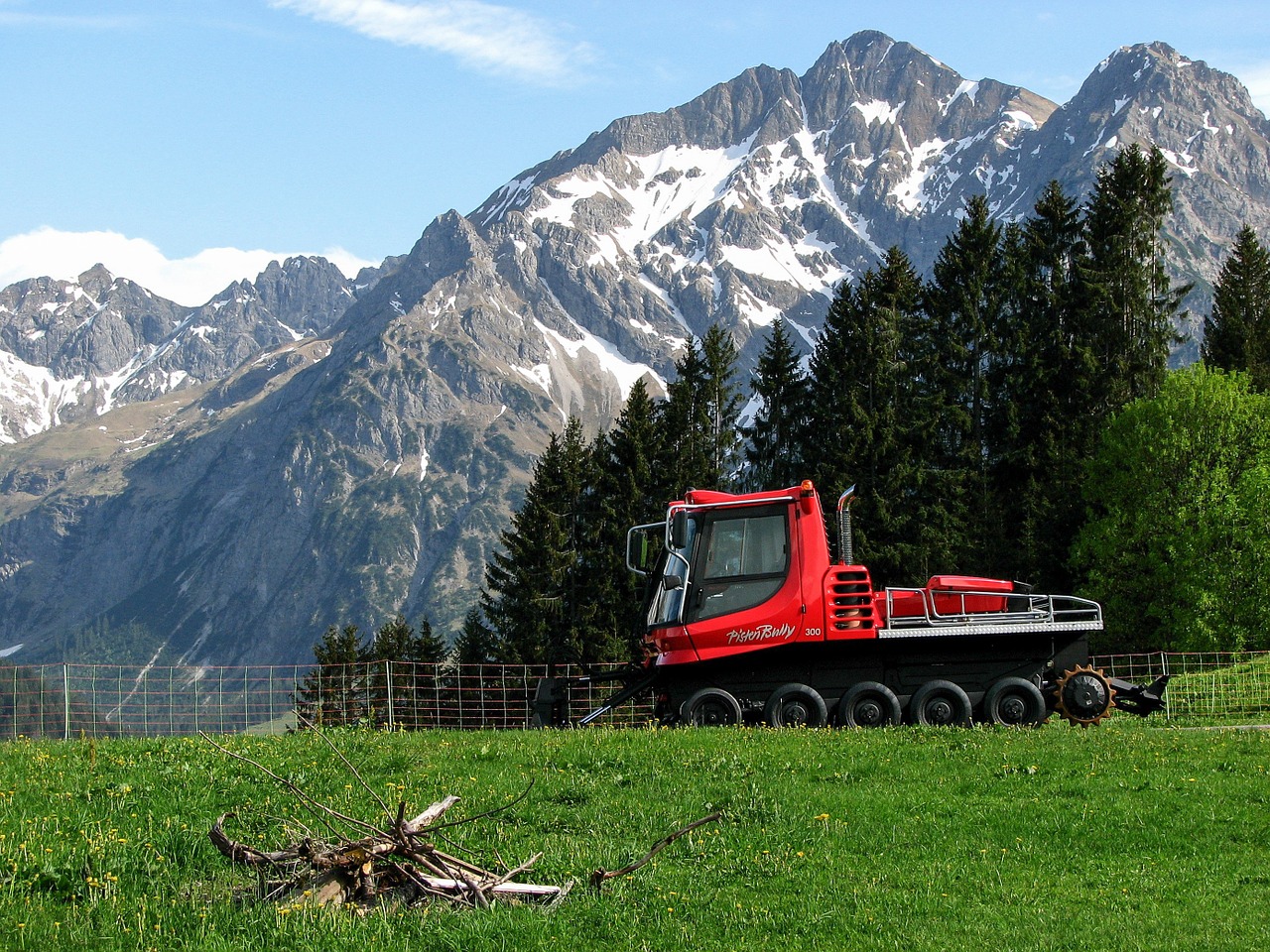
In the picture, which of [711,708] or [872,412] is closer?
[711,708]

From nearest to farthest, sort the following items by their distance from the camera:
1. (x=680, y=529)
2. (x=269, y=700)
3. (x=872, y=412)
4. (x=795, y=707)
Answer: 1. (x=795, y=707)
2. (x=680, y=529)
3. (x=269, y=700)
4. (x=872, y=412)

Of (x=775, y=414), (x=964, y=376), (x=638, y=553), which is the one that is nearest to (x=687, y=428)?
(x=775, y=414)

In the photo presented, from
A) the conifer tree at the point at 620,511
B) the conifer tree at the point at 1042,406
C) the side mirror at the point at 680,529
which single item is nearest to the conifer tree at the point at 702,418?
the conifer tree at the point at 620,511

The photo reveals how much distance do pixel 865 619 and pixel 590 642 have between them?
1258 inches

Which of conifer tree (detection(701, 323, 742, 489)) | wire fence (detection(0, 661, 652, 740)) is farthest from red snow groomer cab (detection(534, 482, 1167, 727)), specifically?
conifer tree (detection(701, 323, 742, 489))

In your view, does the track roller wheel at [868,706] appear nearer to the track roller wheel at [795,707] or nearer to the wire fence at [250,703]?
the track roller wheel at [795,707]

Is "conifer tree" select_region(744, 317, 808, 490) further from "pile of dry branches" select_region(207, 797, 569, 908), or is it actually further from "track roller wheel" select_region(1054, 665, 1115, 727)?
"pile of dry branches" select_region(207, 797, 569, 908)

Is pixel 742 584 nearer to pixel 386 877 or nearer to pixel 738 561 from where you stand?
pixel 738 561

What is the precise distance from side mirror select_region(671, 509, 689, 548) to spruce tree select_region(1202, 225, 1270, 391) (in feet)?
149

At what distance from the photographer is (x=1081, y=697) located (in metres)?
21.5

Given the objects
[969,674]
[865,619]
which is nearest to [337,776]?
[865,619]

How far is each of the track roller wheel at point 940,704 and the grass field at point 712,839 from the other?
12.3 feet

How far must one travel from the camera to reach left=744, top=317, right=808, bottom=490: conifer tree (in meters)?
55.7

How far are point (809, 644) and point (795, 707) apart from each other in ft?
3.64
